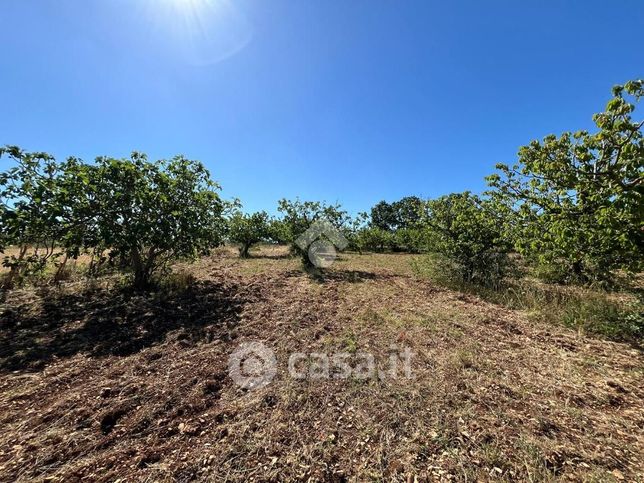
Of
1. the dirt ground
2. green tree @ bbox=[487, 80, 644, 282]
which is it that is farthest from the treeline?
the dirt ground

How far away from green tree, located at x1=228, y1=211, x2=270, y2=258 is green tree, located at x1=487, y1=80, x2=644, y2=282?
15338 millimetres

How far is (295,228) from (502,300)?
914cm

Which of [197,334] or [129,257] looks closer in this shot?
[197,334]

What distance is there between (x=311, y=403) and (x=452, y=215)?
28.0 feet

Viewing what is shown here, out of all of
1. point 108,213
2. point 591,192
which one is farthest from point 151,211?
point 591,192

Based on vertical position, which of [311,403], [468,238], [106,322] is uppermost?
[468,238]

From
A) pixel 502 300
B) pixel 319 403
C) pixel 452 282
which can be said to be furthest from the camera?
pixel 452 282

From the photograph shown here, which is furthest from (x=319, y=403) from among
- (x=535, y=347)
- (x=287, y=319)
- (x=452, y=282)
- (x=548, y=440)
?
(x=452, y=282)

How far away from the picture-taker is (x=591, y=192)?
13.2 feet

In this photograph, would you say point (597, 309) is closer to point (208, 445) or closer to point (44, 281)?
point (208, 445)

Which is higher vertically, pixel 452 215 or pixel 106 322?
pixel 452 215

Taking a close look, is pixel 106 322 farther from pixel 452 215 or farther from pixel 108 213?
pixel 452 215

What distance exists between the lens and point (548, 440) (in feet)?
8.09

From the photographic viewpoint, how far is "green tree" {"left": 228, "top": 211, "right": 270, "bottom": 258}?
60.4 ft
